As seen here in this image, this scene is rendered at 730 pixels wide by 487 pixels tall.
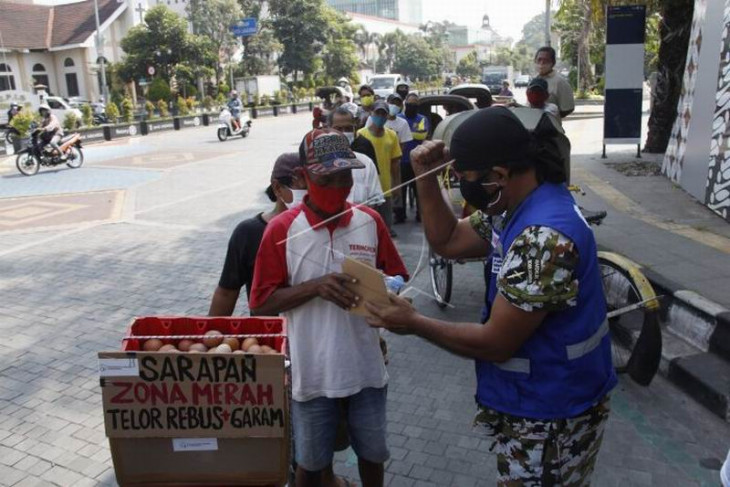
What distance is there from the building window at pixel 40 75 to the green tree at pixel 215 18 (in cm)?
1100

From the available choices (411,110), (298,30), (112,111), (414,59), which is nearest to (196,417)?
(411,110)

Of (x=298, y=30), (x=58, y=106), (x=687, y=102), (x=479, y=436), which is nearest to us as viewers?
(x=479, y=436)

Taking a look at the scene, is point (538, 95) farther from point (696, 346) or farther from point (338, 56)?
point (338, 56)

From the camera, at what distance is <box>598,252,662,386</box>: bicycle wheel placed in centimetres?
407

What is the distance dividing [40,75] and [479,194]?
49.8 m

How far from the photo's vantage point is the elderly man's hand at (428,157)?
2543mm

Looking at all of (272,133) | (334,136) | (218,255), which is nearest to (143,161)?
(272,133)

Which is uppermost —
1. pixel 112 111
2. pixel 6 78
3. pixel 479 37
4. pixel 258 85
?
pixel 479 37

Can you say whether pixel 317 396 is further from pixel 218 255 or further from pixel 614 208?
pixel 614 208

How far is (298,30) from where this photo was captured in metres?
49.6

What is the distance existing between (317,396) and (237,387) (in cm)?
55

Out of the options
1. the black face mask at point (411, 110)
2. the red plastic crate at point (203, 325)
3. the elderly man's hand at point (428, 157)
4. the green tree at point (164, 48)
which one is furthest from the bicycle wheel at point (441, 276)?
the green tree at point (164, 48)

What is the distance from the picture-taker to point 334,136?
2.64 m

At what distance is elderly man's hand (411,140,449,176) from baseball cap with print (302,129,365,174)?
0.22 metres
